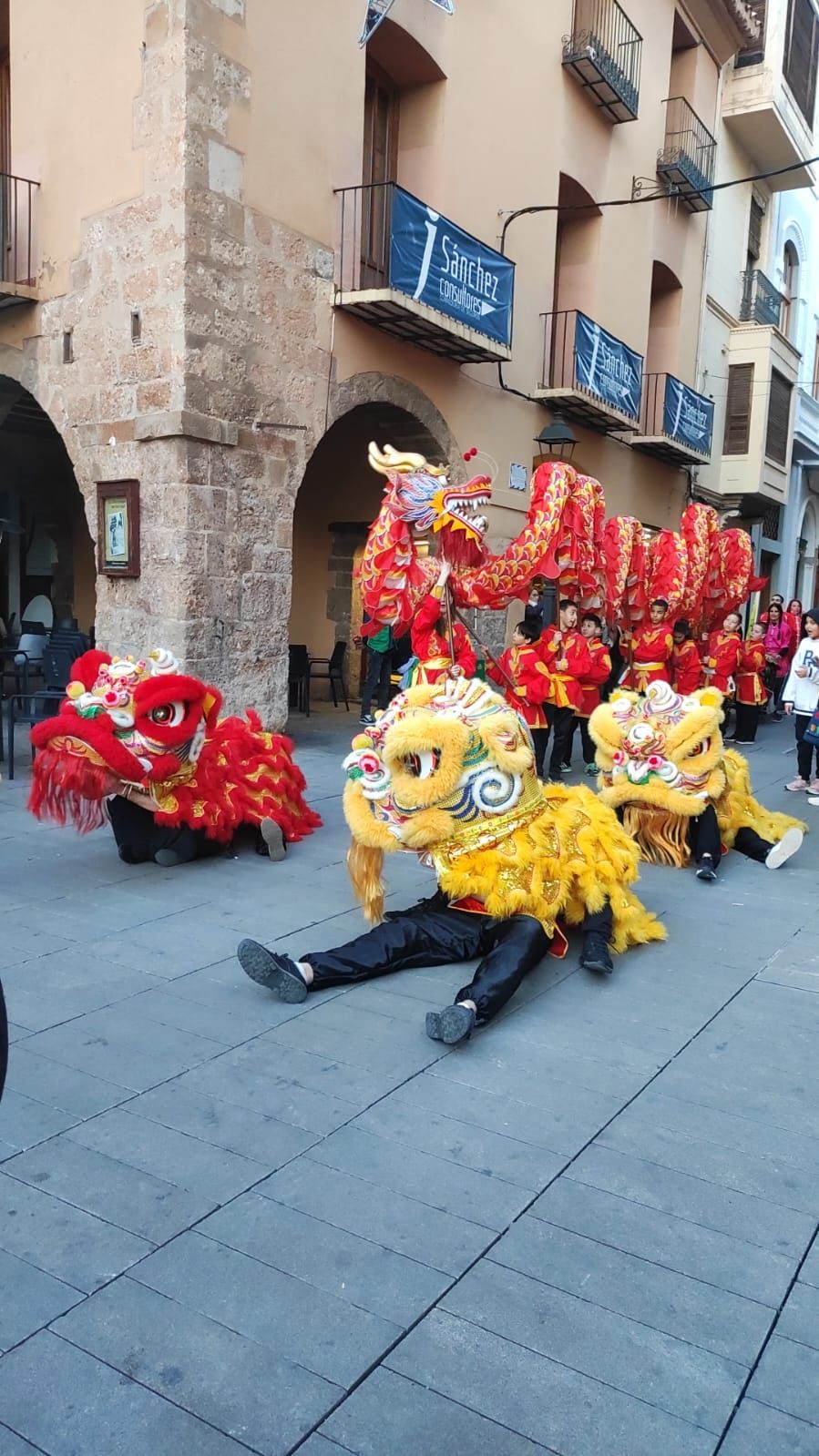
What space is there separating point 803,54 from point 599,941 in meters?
21.8

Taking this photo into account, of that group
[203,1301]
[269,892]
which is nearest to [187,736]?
[269,892]

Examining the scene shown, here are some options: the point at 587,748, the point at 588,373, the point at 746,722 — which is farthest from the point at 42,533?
the point at 746,722

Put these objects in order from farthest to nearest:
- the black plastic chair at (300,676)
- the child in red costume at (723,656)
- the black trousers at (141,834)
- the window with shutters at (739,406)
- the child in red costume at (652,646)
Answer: the window with shutters at (739,406) → the black plastic chair at (300,676) → the child in red costume at (723,656) → the child in red costume at (652,646) → the black trousers at (141,834)

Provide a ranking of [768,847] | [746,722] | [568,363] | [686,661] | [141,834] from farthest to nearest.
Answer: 1. [568,363]
2. [746,722]
3. [686,661]
4. [768,847]
5. [141,834]

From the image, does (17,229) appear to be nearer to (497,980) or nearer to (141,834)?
(141,834)

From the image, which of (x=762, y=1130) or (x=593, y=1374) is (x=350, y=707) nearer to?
(x=762, y=1130)

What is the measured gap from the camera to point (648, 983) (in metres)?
4.35

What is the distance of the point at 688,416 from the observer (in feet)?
55.7

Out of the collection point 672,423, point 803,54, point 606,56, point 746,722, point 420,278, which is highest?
point 803,54

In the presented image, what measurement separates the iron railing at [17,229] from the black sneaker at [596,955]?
8.61 m

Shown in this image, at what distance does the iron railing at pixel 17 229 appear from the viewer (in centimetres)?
997

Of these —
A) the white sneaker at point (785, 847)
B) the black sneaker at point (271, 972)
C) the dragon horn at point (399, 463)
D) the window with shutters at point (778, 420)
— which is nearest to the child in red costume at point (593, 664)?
the white sneaker at point (785, 847)

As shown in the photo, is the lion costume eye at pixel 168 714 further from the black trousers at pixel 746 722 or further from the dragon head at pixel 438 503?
the black trousers at pixel 746 722

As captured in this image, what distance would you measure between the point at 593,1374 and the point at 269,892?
3.56m
